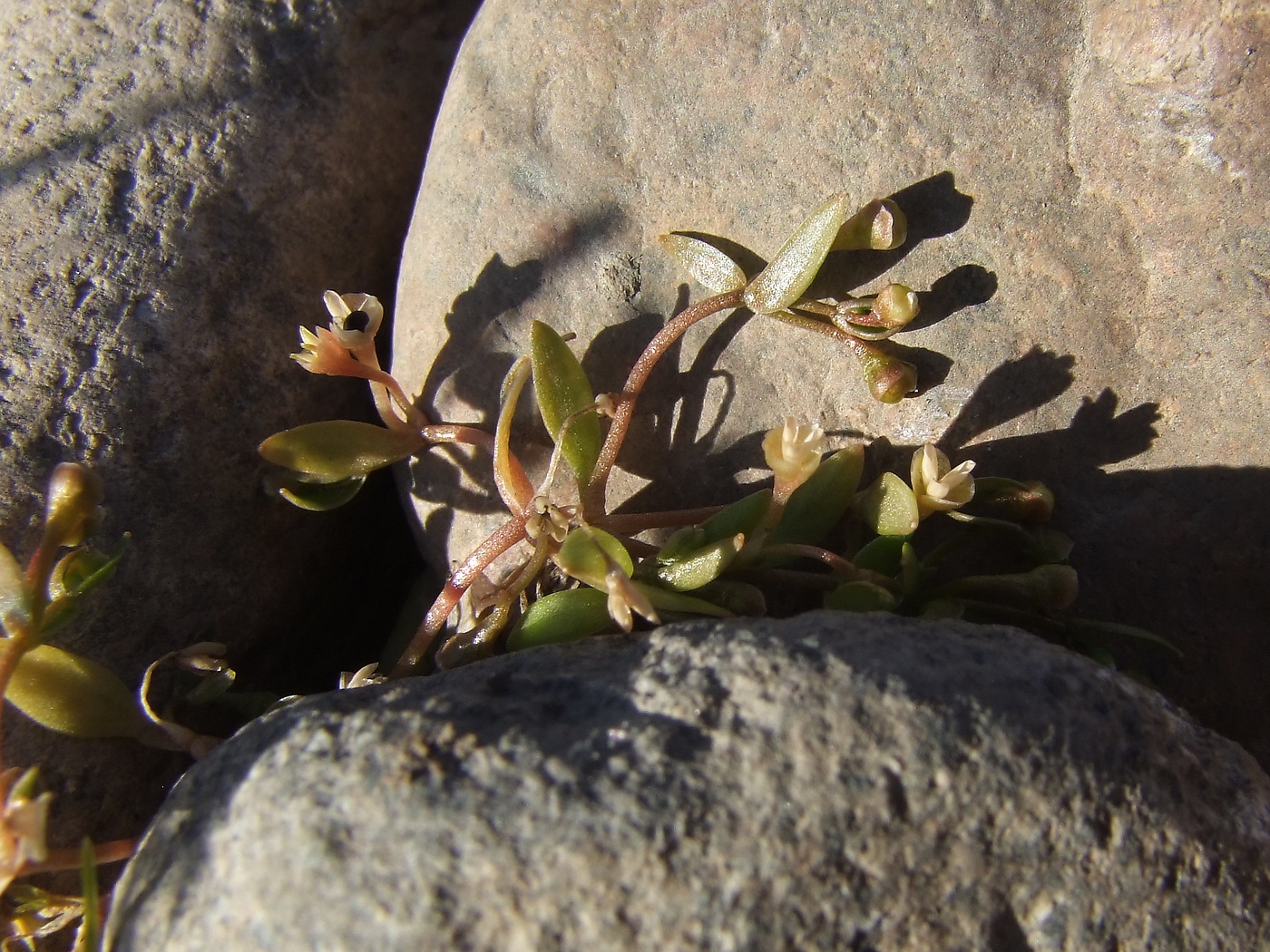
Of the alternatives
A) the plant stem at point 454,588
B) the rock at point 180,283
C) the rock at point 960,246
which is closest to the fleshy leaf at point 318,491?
the rock at point 180,283

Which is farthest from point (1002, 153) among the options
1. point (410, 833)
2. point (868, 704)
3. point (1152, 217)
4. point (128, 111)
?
point (128, 111)

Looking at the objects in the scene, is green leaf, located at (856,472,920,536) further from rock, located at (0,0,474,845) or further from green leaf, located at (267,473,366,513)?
rock, located at (0,0,474,845)

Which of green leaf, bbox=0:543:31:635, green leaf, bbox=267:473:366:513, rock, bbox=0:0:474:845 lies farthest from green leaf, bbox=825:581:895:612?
green leaf, bbox=0:543:31:635

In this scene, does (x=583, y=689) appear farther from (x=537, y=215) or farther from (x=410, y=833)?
(x=537, y=215)

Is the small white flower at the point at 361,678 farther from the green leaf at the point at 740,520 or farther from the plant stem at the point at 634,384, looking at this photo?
the green leaf at the point at 740,520

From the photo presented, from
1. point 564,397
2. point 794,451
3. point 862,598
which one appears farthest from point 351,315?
point 862,598

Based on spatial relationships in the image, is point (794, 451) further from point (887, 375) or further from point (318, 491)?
point (318, 491)

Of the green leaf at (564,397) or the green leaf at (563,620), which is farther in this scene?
the green leaf at (564,397)
